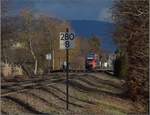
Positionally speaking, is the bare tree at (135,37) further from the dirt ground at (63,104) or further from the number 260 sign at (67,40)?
the number 260 sign at (67,40)

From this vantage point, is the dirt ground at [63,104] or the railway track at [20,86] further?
the railway track at [20,86]

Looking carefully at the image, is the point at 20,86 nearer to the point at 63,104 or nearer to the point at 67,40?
the point at 63,104

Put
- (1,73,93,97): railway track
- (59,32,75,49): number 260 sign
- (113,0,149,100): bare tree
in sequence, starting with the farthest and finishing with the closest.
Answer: (1,73,93,97): railway track, (113,0,149,100): bare tree, (59,32,75,49): number 260 sign

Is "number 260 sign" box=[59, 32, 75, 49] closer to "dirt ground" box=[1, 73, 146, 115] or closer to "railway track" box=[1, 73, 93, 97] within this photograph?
"dirt ground" box=[1, 73, 146, 115]

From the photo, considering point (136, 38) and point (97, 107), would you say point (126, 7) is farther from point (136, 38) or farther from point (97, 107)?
point (97, 107)

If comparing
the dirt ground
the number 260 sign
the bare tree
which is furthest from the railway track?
the bare tree

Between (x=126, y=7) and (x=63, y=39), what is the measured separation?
4783mm

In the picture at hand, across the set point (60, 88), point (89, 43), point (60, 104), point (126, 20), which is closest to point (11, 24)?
point (60, 88)

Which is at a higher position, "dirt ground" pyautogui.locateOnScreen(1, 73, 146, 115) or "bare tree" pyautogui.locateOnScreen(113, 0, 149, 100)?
"bare tree" pyautogui.locateOnScreen(113, 0, 149, 100)

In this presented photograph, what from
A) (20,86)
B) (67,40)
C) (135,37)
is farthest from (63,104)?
(20,86)

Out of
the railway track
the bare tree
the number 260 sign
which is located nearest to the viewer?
the number 260 sign

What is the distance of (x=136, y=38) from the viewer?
80.6ft

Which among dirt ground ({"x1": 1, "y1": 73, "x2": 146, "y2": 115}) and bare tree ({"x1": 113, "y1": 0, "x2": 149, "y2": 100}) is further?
bare tree ({"x1": 113, "y1": 0, "x2": 149, "y2": 100})

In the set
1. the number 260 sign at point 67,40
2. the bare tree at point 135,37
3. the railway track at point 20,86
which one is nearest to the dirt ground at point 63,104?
the bare tree at point 135,37
